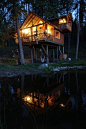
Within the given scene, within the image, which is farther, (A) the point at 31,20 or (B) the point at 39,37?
(A) the point at 31,20

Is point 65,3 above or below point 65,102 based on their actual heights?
A: above

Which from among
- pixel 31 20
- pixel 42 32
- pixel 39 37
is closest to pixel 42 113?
pixel 39 37

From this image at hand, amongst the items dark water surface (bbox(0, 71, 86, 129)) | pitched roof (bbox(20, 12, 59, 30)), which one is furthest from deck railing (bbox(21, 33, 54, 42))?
dark water surface (bbox(0, 71, 86, 129))

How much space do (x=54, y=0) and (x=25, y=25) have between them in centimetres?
1115

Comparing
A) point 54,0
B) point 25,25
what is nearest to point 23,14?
point 25,25

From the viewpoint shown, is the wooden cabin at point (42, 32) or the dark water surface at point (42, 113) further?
the wooden cabin at point (42, 32)

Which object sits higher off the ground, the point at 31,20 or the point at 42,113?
the point at 31,20

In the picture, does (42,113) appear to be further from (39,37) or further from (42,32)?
(42,32)

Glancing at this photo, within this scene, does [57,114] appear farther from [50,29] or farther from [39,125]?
[50,29]

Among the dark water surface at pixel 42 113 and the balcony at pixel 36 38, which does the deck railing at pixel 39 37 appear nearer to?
the balcony at pixel 36 38

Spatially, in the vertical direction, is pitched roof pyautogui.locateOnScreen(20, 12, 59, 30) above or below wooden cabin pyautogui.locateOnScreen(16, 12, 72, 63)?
above

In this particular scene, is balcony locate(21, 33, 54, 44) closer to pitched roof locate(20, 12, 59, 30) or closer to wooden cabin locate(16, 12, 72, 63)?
wooden cabin locate(16, 12, 72, 63)

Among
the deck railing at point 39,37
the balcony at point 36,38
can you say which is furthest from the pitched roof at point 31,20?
the balcony at point 36,38

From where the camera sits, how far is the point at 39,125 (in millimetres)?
2650
